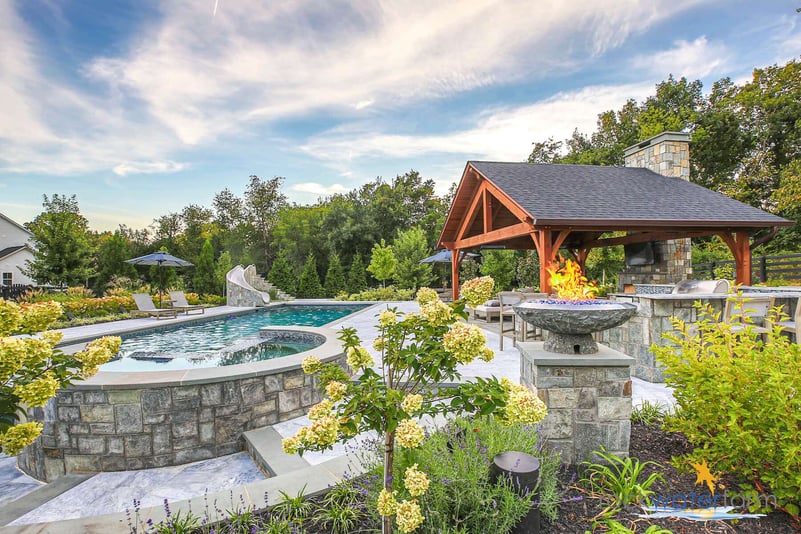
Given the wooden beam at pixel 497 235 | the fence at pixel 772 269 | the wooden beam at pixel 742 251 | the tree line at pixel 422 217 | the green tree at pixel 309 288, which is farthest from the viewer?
the green tree at pixel 309 288

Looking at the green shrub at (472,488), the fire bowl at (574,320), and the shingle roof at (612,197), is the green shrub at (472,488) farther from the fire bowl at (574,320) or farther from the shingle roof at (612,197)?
the shingle roof at (612,197)

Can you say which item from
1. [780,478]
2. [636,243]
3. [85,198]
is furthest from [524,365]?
[85,198]

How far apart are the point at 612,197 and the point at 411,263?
42.1ft

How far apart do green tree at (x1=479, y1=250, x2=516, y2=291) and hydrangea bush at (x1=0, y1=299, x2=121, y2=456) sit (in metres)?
16.6

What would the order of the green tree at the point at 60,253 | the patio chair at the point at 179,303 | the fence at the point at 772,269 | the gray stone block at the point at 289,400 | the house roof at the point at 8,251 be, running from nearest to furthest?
1. the gray stone block at the point at 289,400
2. the fence at the point at 772,269
3. the patio chair at the point at 179,303
4. the green tree at the point at 60,253
5. the house roof at the point at 8,251

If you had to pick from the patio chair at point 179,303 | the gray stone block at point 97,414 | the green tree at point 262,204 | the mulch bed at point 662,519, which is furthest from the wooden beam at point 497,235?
the green tree at point 262,204

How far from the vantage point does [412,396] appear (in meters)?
1.48

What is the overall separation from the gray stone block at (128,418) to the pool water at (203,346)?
2082 millimetres

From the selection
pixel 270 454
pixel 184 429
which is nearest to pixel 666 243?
pixel 270 454

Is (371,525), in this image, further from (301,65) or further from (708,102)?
(708,102)

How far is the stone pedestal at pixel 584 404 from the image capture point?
99.9 inches

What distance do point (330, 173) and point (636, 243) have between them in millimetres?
22582

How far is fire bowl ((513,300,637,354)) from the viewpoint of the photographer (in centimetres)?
263

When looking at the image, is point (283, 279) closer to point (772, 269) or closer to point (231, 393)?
point (231, 393)
